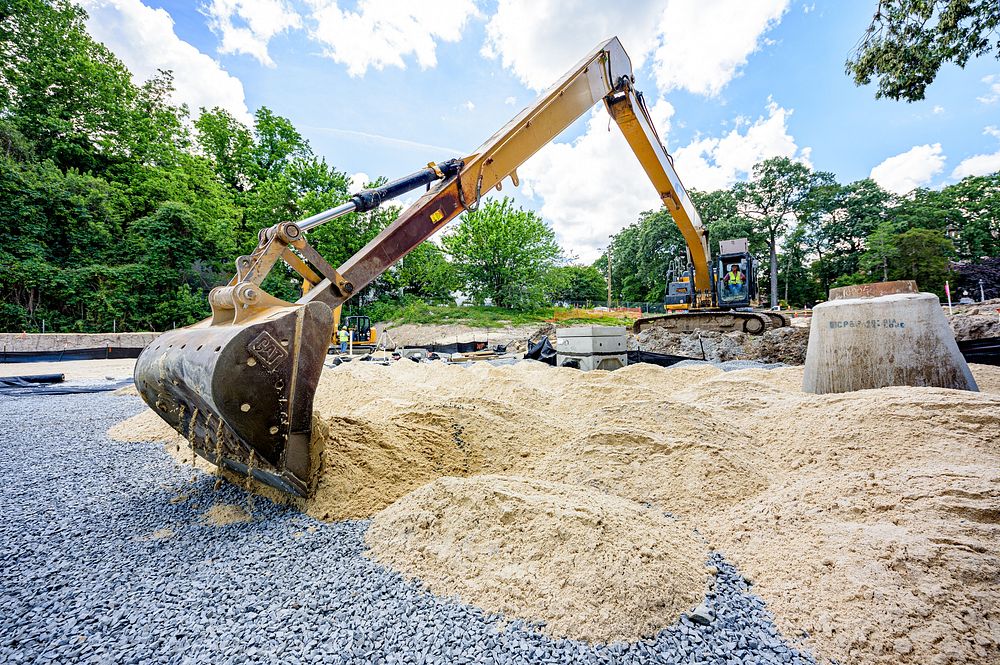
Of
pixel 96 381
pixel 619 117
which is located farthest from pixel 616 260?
pixel 96 381

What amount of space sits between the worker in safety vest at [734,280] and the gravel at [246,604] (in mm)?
9687

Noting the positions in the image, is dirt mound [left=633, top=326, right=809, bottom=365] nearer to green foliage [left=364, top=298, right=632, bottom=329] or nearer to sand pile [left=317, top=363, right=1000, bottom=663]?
sand pile [left=317, top=363, right=1000, bottom=663]

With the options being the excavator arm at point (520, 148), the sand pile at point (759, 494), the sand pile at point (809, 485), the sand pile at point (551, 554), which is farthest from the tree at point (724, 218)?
the sand pile at point (551, 554)

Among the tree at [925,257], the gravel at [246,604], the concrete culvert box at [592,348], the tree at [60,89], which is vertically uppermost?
the tree at [60,89]

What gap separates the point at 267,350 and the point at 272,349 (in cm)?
2

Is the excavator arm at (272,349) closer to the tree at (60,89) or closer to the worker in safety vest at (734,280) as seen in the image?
the worker in safety vest at (734,280)

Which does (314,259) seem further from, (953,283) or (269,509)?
(953,283)

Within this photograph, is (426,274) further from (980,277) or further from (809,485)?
(980,277)

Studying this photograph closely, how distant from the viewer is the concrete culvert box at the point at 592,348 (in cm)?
667

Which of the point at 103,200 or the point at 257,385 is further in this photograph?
the point at 103,200

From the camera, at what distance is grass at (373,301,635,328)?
775 inches

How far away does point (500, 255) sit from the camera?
24078 millimetres

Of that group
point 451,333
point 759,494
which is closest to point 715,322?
point 759,494

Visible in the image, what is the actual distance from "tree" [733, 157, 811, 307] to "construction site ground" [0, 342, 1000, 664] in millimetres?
40155
